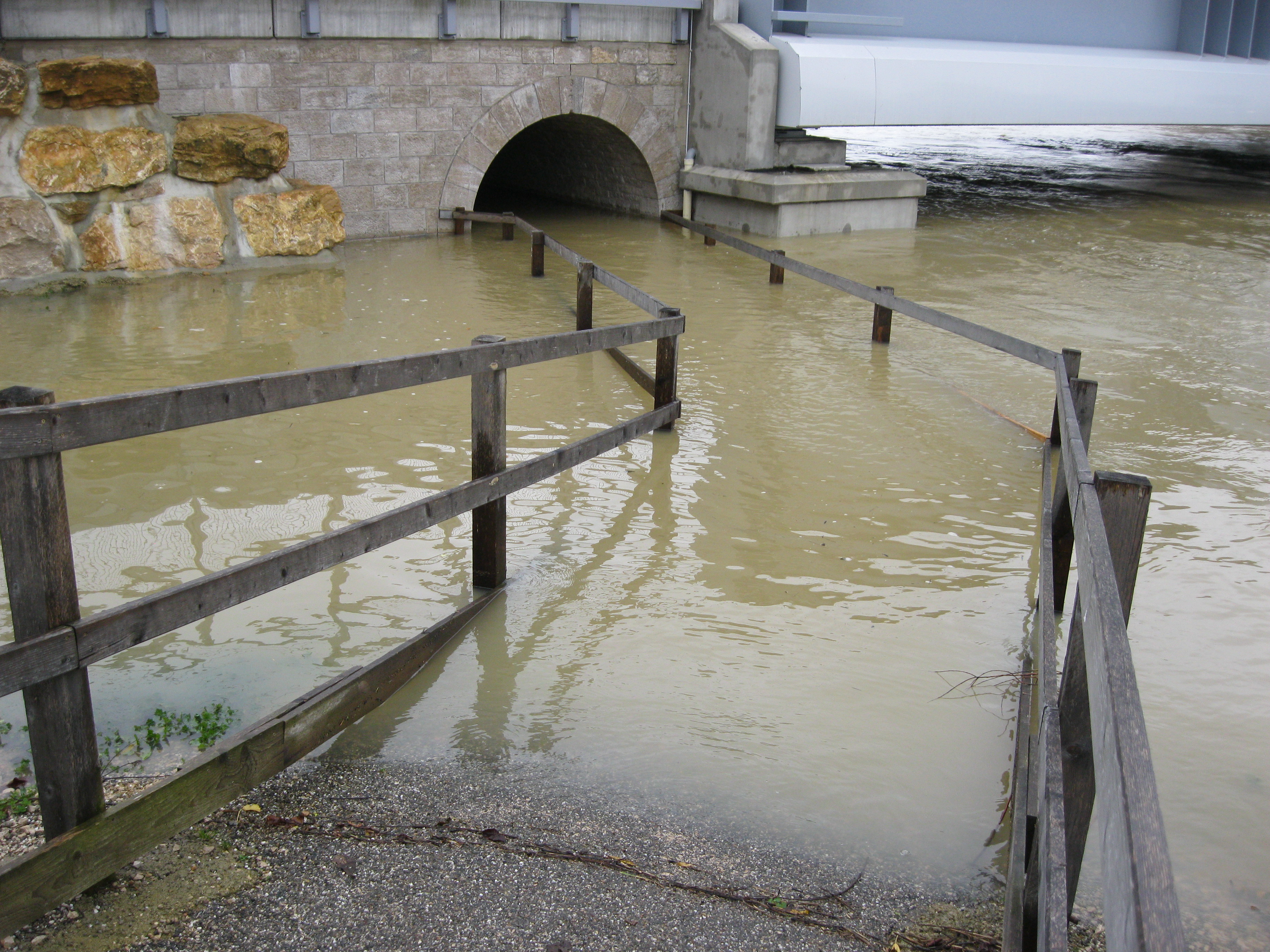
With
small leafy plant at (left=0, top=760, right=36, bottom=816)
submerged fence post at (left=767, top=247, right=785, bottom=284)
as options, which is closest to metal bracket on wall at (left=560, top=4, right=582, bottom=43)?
submerged fence post at (left=767, top=247, right=785, bottom=284)

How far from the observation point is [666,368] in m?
6.13

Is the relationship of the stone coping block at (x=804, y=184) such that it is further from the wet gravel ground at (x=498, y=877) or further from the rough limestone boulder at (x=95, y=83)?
the wet gravel ground at (x=498, y=877)

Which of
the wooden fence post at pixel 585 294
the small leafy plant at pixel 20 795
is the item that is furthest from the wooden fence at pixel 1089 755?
the wooden fence post at pixel 585 294

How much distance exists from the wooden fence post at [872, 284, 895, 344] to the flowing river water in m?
0.21

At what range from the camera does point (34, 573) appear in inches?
94.4

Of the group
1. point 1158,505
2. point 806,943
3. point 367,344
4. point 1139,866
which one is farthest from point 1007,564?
point 367,344

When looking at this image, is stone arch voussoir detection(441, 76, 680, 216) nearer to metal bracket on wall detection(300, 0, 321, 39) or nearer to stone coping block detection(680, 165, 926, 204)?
stone coping block detection(680, 165, 926, 204)

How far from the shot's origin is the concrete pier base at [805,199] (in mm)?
12805

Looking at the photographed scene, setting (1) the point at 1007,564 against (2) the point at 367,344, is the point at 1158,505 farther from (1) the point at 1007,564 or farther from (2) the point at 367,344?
(2) the point at 367,344

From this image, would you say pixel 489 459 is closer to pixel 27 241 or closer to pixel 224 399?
Result: pixel 224 399

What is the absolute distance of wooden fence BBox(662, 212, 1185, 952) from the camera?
126cm

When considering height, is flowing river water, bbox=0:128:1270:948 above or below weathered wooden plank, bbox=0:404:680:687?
below

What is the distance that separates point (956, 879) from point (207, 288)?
8.44 metres

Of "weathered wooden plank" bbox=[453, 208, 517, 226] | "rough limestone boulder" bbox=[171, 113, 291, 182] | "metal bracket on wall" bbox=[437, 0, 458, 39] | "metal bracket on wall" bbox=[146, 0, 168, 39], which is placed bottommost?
"weathered wooden plank" bbox=[453, 208, 517, 226]
